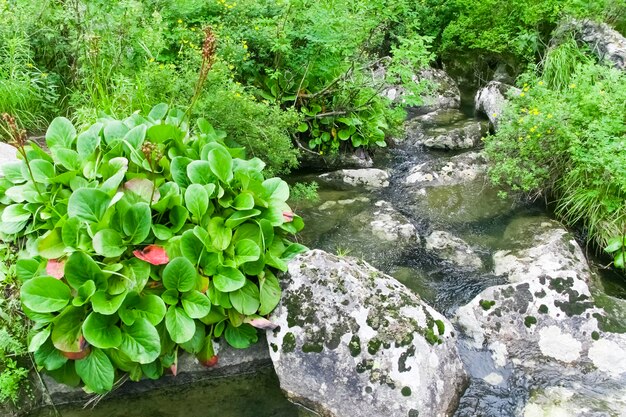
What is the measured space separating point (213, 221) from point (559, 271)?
2922 mm

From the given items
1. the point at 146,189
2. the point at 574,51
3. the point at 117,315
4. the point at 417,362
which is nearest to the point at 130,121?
the point at 146,189

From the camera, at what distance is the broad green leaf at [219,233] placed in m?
3.24

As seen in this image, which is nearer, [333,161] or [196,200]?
[196,200]

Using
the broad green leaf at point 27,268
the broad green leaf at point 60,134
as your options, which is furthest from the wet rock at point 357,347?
the broad green leaf at point 60,134

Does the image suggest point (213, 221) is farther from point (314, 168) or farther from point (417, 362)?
point (314, 168)

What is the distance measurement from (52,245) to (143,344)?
0.95m

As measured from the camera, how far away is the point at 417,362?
3.17 meters

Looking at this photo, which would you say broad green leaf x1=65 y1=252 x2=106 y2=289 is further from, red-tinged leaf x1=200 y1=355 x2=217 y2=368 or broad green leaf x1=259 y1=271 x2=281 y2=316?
broad green leaf x1=259 y1=271 x2=281 y2=316

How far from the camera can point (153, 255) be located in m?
3.08

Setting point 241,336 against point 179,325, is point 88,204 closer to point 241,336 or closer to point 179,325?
point 179,325

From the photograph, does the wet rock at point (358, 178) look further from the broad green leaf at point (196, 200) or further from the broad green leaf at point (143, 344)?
the broad green leaf at point (143, 344)

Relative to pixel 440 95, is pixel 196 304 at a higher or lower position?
higher

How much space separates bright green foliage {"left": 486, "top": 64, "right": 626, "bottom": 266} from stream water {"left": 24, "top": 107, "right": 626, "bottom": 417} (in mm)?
439

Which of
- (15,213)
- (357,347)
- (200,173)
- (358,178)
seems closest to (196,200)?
(200,173)
